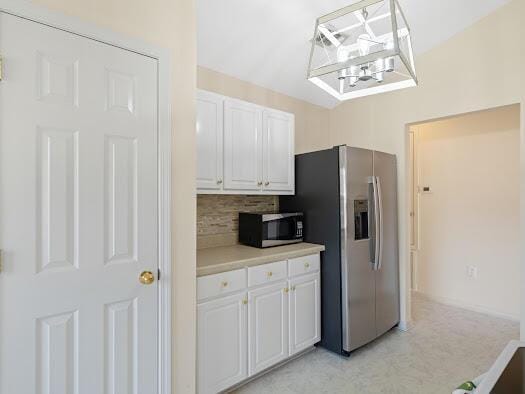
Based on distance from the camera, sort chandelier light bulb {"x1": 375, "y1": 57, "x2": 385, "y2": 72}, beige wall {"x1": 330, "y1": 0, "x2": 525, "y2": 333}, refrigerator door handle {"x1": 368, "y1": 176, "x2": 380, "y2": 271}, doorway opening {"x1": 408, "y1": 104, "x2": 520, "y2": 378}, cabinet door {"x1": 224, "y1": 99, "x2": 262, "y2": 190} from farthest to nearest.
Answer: doorway opening {"x1": 408, "y1": 104, "x2": 520, "y2": 378}
refrigerator door handle {"x1": 368, "y1": 176, "x2": 380, "y2": 271}
beige wall {"x1": 330, "y1": 0, "x2": 525, "y2": 333}
cabinet door {"x1": 224, "y1": 99, "x2": 262, "y2": 190}
chandelier light bulb {"x1": 375, "y1": 57, "x2": 385, "y2": 72}

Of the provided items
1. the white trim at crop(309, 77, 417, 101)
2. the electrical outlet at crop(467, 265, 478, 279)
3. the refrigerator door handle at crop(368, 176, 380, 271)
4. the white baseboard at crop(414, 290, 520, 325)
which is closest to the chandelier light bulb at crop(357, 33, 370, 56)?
the white trim at crop(309, 77, 417, 101)

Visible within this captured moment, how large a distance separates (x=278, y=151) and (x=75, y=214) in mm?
1873

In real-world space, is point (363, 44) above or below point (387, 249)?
above

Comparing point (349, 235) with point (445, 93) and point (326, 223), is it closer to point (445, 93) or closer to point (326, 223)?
point (326, 223)

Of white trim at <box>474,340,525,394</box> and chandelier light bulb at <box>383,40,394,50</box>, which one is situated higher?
chandelier light bulb at <box>383,40,394,50</box>

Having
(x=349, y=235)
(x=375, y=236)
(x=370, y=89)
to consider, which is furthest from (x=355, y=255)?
(x=370, y=89)

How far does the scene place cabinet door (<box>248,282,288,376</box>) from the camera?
2.28 m

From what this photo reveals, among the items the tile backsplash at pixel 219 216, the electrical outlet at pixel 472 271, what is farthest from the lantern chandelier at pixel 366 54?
the electrical outlet at pixel 472 271

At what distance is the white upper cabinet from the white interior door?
0.77 meters

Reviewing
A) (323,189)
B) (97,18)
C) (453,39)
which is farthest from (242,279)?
(453,39)

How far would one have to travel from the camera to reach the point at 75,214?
139 cm

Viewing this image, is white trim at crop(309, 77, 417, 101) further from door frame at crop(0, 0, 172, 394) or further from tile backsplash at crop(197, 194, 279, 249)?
tile backsplash at crop(197, 194, 279, 249)

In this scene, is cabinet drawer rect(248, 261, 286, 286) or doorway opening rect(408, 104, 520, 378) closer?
cabinet drawer rect(248, 261, 286, 286)

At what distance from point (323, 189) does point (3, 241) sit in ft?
7.34
